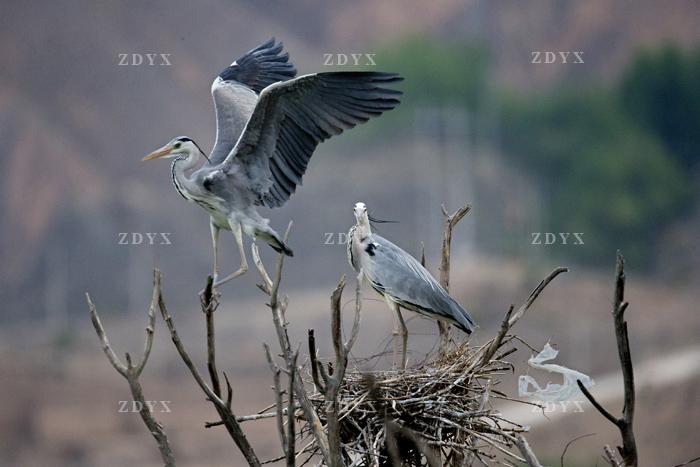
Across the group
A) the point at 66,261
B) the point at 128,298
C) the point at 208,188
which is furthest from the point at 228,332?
the point at 208,188

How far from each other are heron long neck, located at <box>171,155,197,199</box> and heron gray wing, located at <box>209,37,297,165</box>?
0.28 feet

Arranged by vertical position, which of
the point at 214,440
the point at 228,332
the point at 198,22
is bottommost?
the point at 214,440

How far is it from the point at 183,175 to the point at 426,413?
1.49 m

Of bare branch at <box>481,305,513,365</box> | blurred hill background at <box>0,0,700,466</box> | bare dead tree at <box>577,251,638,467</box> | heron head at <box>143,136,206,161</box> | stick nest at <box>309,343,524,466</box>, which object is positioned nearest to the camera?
bare dead tree at <box>577,251,638,467</box>

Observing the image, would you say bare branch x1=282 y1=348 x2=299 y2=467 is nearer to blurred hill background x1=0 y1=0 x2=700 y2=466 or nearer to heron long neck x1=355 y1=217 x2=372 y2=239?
heron long neck x1=355 y1=217 x2=372 y2=239

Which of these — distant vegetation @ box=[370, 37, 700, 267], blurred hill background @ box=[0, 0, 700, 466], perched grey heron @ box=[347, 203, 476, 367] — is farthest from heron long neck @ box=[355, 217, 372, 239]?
distant vegetation @ box=[370, 37, 700, 267]

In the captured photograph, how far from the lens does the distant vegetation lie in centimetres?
1819

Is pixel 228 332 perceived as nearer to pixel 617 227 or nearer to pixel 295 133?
pixel 617 227

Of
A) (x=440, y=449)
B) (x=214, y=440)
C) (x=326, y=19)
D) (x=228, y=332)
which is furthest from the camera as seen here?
(x=326, y=19)

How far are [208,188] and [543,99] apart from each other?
14.0 metres

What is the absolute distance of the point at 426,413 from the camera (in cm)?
405

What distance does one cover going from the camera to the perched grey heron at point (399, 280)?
4617 millimetres

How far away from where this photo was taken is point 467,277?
57.7 ft

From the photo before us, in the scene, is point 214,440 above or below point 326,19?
below
